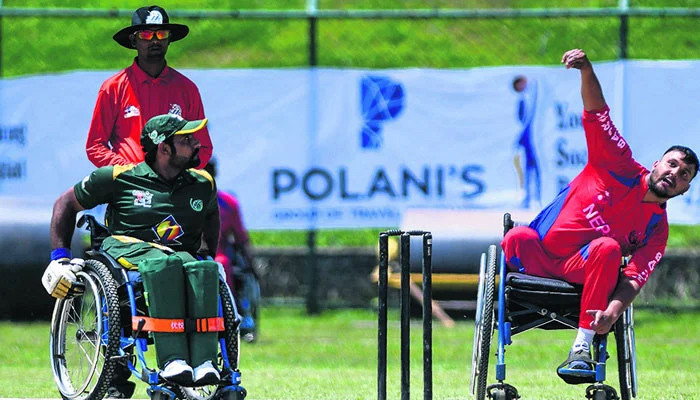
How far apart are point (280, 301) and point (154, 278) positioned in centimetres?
759

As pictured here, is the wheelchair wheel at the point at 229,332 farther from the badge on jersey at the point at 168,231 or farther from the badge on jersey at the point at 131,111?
the badge on jersey at the point at 131,111

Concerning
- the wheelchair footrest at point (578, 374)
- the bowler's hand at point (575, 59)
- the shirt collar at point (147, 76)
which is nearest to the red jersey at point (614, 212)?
the bowler's hand at point (575, 59)

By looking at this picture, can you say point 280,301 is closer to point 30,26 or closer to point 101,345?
point 30,26

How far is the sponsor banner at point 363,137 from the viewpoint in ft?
44.5

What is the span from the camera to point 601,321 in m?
7.02

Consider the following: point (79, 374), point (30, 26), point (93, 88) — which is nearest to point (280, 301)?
point (93, 88)

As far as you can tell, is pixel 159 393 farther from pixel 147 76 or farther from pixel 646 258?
pixel 646 258

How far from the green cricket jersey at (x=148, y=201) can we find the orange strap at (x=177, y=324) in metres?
0.59

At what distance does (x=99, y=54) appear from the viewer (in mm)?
17656

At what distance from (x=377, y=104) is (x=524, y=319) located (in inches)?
255

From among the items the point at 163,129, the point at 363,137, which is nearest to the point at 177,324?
the point at 163,129

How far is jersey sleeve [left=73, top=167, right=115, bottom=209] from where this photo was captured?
6.98 metres

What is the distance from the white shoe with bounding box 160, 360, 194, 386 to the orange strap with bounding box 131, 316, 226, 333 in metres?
0.15

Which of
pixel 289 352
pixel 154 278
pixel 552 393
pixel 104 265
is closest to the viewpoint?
pixel 154 278
